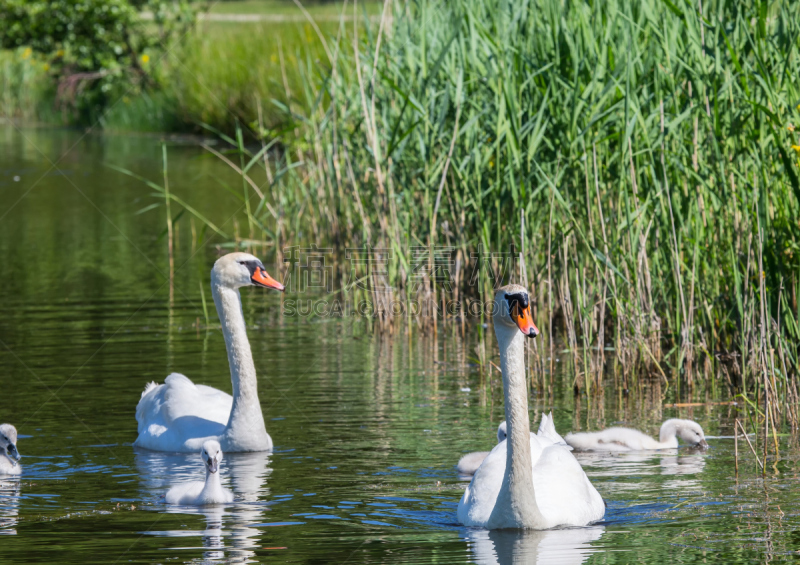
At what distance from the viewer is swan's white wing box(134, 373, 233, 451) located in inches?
298

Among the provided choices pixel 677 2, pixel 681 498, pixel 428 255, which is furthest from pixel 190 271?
pixel 681 498

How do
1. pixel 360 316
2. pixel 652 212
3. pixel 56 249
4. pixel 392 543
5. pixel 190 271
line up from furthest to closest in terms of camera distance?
pixel 56 249 → pixel 190 271 → pixel 360 316 → pixel 652 212 → pixel 392 543

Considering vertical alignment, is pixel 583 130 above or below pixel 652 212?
above

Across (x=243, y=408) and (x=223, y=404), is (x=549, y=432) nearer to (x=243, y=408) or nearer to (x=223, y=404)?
(x=243, y=408)

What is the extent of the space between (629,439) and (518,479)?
184cm

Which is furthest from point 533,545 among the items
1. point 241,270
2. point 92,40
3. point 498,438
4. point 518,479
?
point 92,40

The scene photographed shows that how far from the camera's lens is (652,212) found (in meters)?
8.90

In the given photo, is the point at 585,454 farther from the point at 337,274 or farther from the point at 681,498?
the point at 337,274

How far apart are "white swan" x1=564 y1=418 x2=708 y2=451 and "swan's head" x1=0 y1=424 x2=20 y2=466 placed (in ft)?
10.1

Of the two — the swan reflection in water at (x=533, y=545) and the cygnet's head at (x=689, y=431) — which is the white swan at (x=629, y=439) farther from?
the swan reflection in water at (x=533, y=545)

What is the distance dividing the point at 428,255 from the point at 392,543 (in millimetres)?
5078

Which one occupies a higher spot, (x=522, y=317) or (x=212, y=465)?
(x=522, y=317)

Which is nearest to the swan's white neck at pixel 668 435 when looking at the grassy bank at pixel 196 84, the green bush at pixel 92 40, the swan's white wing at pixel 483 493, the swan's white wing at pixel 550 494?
the swan's white wing at pixel 550 494

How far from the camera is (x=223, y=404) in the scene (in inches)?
314
